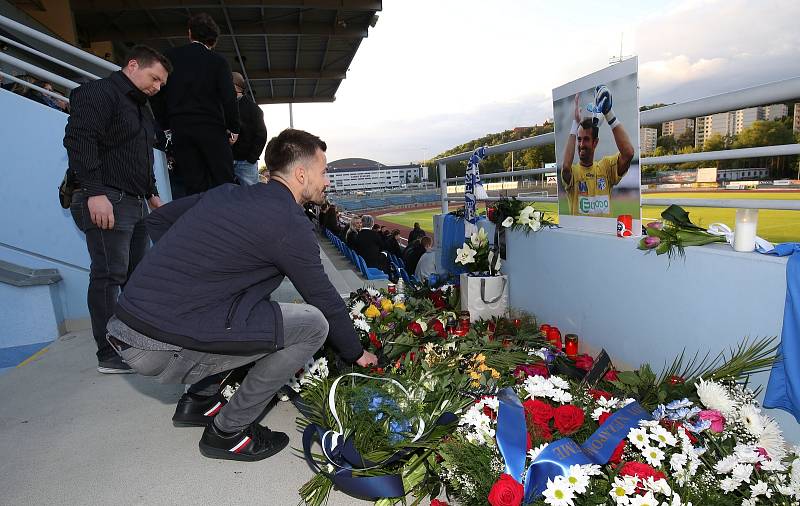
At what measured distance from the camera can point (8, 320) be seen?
12.4 feet

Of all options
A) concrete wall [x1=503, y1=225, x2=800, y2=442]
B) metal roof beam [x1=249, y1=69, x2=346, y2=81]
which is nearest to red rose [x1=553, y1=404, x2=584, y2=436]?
concrete wall [x1=503, y1=225, x2=800, y2=442]

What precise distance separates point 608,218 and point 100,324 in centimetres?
293

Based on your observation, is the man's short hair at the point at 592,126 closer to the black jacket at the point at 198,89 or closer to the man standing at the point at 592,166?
the man standing at the point at 592,166

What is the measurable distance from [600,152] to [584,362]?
1097mm

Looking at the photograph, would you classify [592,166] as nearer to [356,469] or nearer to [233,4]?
[356,469]

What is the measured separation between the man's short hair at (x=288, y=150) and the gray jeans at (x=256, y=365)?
22.9 inches

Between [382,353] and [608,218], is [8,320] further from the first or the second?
[608,218]

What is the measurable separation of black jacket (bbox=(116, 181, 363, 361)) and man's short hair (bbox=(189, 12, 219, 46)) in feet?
7.05

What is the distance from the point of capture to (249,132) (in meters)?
4.36

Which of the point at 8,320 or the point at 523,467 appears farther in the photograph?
the point at 8,320

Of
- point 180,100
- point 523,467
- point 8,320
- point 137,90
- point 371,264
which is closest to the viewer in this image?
point 523,467

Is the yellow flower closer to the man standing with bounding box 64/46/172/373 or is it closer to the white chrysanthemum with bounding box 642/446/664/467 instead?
the man standing with bounding box 64/46/172/373

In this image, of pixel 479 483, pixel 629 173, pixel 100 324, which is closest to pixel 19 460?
pixel 100 324

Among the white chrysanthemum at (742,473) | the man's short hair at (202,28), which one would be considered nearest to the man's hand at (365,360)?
the white chrysanthemum at (742,473)
